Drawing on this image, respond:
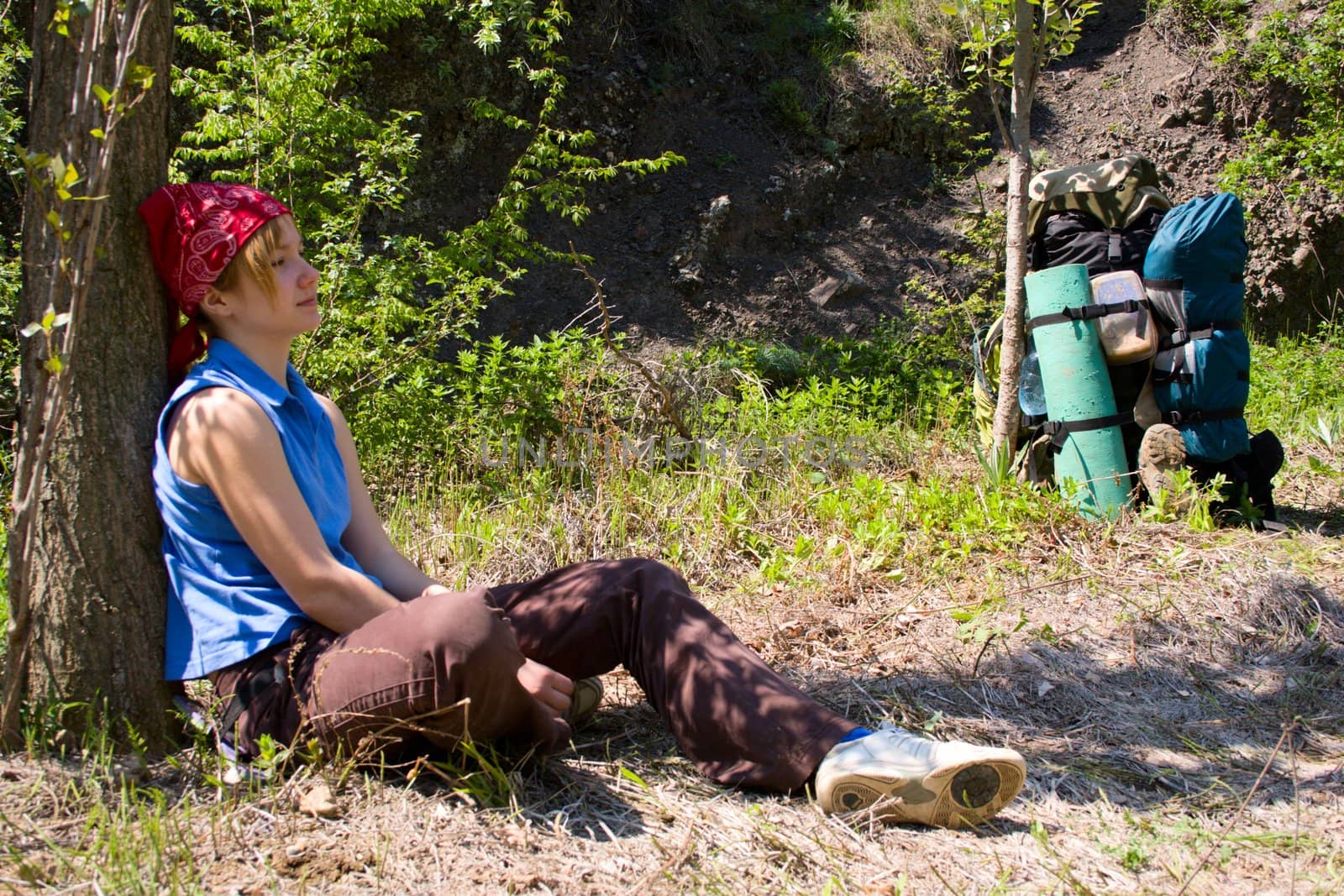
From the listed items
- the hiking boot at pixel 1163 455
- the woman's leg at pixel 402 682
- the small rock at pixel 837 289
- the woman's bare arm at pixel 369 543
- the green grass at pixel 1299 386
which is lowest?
the green grass at pixel 1299 386

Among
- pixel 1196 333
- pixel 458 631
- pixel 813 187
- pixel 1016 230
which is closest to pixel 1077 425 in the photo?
pixel 1196 333

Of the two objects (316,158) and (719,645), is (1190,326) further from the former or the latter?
(316,158)

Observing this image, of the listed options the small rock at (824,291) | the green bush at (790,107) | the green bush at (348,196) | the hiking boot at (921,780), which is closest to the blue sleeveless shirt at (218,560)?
the hiking boot at (921,780)

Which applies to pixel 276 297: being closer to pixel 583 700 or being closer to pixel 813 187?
pixel 583 700

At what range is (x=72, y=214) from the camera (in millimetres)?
1999

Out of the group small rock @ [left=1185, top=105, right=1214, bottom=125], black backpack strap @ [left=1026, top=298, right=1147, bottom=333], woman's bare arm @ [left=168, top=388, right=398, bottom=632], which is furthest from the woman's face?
small rock @ [left=1185, top=105, right=1214, bottom=125]

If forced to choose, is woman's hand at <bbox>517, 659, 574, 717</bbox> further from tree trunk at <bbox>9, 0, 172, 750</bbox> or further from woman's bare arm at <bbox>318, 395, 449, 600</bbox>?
tree trunk at <bbox>9, 0, 172, 750</bbox>

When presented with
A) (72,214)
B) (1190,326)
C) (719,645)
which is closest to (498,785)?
(719,645)

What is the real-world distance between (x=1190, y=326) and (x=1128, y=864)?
2709 millimetres

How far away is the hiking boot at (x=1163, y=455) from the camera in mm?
4043

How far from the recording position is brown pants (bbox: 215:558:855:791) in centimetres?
196

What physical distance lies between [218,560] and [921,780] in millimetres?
1522

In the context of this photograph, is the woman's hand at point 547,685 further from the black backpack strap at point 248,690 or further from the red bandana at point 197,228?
the red bandana at point 197,228

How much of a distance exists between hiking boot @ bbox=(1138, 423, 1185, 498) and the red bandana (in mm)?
3360
